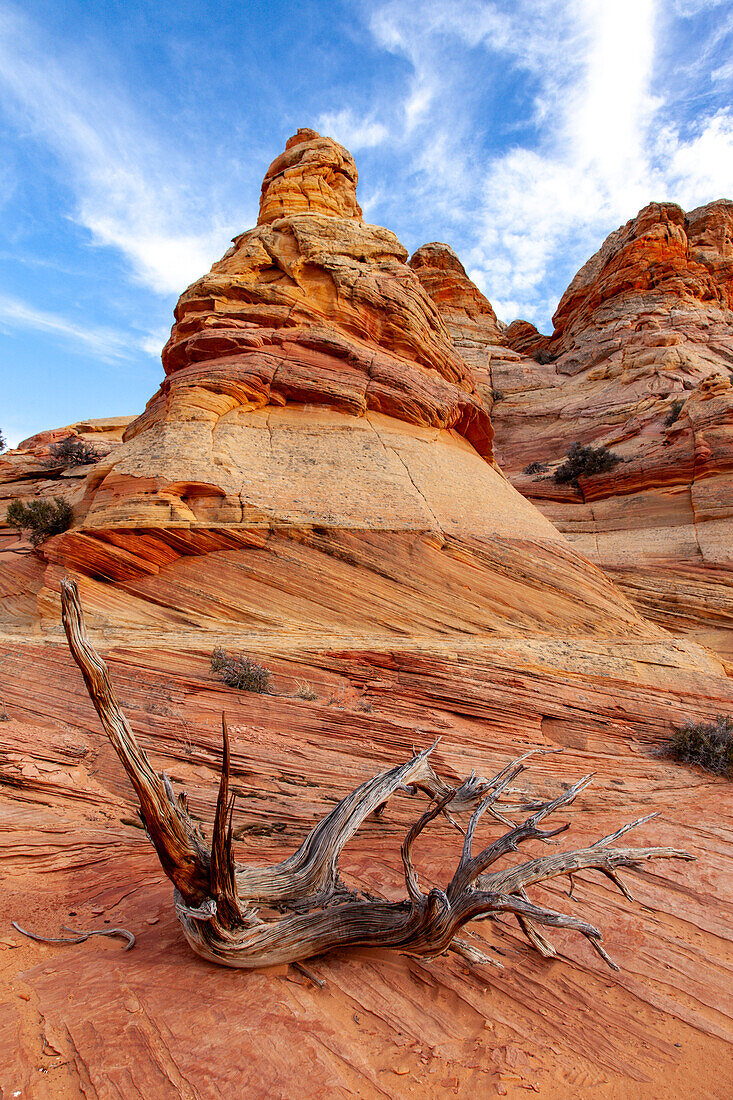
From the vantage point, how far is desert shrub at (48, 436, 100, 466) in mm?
32350

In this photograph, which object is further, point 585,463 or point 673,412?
point 673,412

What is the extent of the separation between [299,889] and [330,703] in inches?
182

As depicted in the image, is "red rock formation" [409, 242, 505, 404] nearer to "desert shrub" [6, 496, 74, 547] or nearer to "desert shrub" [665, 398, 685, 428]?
"desert shrub" [665, 398, 685, 428]

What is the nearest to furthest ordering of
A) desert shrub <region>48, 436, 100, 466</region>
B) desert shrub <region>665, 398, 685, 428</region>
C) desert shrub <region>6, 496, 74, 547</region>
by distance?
desert shrub <region>6, 496, 74, 547</region> → desert shrub <region>665, 398, 685, 428</region> → desert shrub <region>48, 436, 100, 466</region>

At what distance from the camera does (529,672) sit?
10266 mm

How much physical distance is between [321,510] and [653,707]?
320 inches

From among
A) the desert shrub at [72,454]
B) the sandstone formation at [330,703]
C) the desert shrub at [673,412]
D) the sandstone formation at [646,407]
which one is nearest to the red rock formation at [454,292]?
the sandstone formation at [646,407]

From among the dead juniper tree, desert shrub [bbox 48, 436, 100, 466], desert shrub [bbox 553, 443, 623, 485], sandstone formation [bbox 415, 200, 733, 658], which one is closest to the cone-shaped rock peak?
desert shrub [bbox 553, 443, 623, 485]

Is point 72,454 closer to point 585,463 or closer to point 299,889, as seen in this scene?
point 585,463

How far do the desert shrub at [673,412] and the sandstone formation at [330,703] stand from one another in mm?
12246

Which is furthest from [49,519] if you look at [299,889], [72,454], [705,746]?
[72,454]

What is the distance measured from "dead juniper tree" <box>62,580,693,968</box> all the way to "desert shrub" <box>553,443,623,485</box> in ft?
76.0

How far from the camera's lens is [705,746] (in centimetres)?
914

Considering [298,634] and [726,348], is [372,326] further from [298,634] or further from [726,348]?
[726,348]
